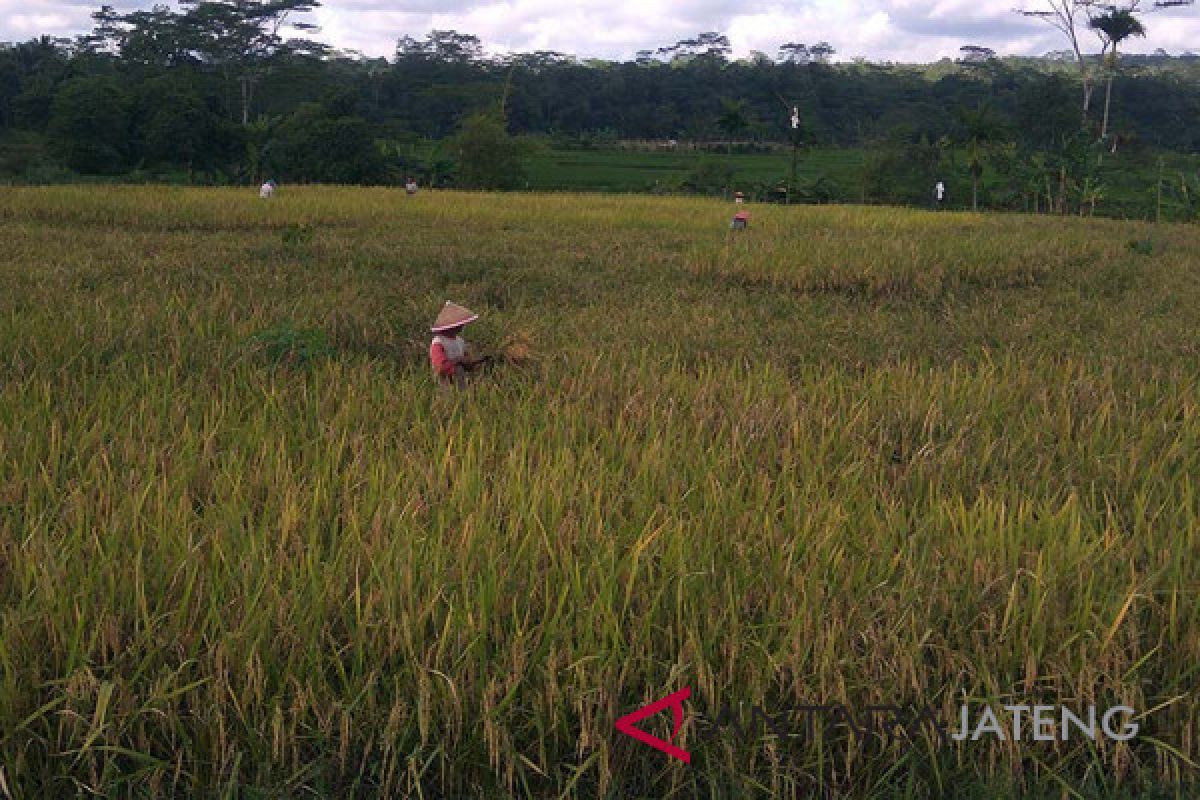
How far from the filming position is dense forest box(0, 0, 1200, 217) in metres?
24.3

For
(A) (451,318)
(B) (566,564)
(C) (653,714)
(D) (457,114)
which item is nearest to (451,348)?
(A) (451,318)

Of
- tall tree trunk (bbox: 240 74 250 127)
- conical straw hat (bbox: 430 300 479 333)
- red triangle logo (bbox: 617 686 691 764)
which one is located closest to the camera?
red triangle logo (bbox: 617 686 691 764)

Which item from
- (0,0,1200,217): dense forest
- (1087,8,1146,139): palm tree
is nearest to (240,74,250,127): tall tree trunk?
(0,0,1200,217): dense forest

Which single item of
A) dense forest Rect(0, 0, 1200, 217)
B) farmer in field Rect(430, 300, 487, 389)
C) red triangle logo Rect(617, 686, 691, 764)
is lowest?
red triangle logo Rect(617, 686, 691, 764)

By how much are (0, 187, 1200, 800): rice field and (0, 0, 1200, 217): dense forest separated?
19.8 metres

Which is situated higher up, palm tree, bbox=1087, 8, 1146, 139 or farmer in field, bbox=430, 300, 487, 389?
palm tree, bbox=1087, 8, 1146, 139

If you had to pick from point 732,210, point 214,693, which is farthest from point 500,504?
point 732,210

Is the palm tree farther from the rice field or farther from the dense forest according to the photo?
the rice field

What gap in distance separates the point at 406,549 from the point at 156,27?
47.1m

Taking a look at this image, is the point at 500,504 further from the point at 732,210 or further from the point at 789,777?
the point at 732,210

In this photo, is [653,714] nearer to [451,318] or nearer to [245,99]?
[451,318]

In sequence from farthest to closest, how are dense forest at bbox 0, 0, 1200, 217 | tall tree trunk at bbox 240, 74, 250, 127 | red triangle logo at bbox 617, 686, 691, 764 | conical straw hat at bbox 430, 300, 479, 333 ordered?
tall tree trunk at bbox 240, 74, 250, 127 < dense forest at bbox 0, 0, 1200, 217 < conical straw hat at bbox 430, 300, 479, 333 < red triangle logo at bbox 617, 686, 691, 764

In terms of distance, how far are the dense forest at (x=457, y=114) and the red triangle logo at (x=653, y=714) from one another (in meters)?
21.5

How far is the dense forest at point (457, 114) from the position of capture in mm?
24328
